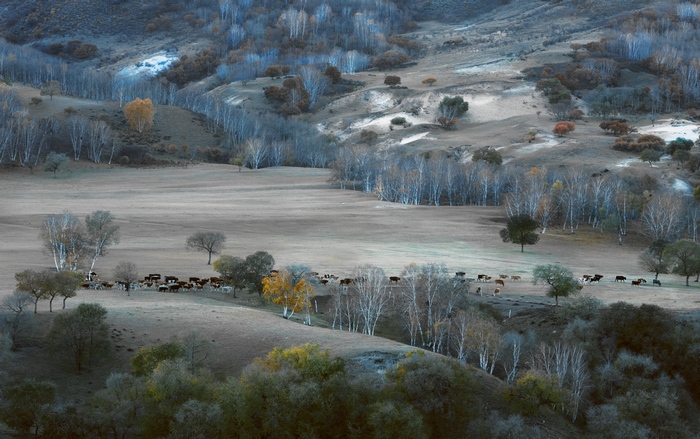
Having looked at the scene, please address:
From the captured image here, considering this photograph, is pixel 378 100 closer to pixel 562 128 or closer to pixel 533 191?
pixel 562 128

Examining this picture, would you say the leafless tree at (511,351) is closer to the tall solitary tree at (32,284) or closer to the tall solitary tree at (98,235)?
A: the tall solitary tree at (32,284)

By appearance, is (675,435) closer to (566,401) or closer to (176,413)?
(566,401)

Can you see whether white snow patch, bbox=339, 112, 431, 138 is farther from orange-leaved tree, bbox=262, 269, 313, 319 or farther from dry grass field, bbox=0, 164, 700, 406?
orange-leaved tree, bbox=262, 269, 313, 319

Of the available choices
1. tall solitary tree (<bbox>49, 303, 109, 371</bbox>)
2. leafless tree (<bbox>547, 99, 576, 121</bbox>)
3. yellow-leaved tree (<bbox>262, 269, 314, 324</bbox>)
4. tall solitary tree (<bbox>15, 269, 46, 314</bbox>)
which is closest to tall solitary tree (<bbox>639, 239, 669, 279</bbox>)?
yellow-leaved tree (<bbox>262, 269, 314, 324</bbox>)

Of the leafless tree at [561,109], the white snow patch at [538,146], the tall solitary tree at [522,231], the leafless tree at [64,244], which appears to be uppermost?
the leafless tree at [561,109]

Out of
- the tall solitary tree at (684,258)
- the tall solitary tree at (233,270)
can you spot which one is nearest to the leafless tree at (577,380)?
the tall solitary tree at (684,258)

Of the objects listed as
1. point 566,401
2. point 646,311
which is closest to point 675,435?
point 566,401
